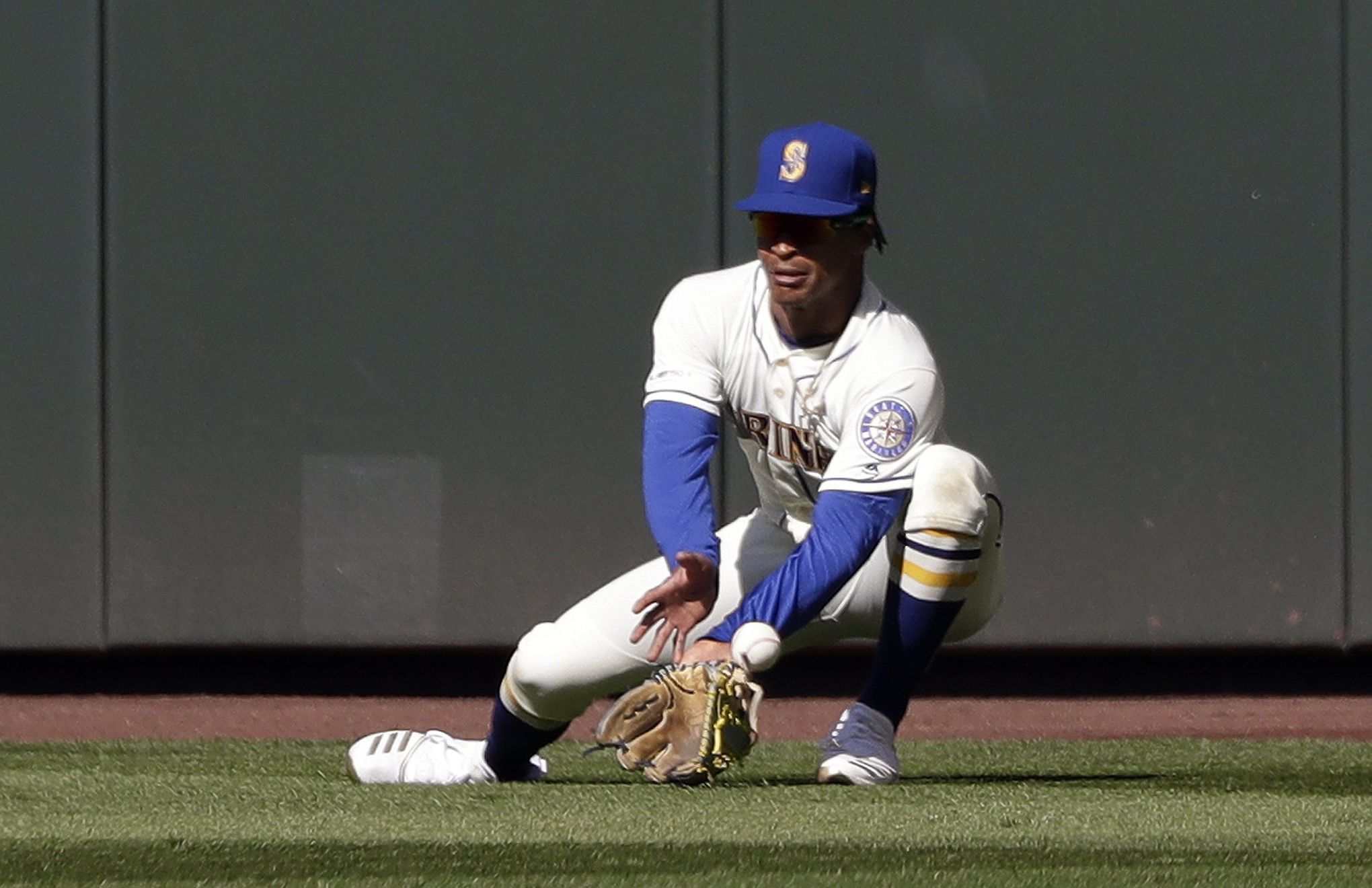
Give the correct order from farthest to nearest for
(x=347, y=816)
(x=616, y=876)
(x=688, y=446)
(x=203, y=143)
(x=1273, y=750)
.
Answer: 1. (x=203, y=143)
2. (x=1273, y=750)
3. (x=688, y=446)
4. (x=347, y=816)
5. (x=616, y=876)

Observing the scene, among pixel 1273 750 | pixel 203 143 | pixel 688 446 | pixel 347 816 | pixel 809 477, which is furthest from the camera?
pixel 203 143

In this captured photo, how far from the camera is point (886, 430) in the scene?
12.4 ft

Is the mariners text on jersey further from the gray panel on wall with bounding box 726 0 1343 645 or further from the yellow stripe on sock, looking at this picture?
the gray panel on wall with bounding box 726 0 1343 645

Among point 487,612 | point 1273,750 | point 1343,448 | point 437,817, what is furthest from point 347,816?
point 1343,448

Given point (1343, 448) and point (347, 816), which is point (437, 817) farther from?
point (1343, 448)

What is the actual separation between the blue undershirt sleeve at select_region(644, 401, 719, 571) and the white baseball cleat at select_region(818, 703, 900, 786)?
1.59 ft

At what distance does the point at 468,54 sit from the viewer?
604 cm

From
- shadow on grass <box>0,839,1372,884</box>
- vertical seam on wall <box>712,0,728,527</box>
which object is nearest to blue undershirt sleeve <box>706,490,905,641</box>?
shadow on grass <box>0,839,1372,884</box>

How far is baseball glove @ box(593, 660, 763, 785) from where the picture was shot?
3.51m

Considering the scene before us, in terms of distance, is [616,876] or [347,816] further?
[347,816]

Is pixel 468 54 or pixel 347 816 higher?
pixel 468 54

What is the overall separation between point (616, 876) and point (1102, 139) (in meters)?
3.77

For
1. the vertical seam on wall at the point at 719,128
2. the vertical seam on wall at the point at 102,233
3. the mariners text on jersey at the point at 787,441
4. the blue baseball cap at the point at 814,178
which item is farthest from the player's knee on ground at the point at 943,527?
the vertical seam on wall at the point at 102,233

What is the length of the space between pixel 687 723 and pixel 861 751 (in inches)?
18.6
